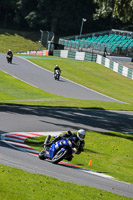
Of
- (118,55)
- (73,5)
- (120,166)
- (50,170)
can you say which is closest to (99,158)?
(120,166)

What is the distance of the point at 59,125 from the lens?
2116 cm

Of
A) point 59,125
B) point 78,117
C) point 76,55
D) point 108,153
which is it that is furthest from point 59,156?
point 76,55

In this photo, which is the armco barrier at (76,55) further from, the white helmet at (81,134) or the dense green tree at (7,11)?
the white helmet at (81,134)

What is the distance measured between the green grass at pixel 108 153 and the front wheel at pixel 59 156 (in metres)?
1.44

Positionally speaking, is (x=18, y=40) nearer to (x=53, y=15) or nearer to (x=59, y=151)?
(x=53, y=15)

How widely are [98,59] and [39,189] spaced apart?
49.7m

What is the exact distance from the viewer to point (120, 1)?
28984 millimetres

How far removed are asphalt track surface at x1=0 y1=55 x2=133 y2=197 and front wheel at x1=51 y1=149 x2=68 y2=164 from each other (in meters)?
0.24

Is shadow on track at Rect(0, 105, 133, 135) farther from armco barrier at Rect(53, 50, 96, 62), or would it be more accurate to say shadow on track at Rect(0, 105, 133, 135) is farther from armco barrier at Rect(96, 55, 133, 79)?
armco barrier at Rect(53, 50, 96, 62)

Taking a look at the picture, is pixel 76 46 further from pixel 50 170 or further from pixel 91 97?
pixel 50 170

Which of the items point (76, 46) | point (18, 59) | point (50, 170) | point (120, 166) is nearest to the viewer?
point (50, 170)

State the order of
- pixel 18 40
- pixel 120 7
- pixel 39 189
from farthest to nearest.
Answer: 1. pixel 18 40
2. pixel 120 7
3. pixel 39 189

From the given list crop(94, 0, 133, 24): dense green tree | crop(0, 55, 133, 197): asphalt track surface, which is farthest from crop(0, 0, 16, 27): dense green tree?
crop(0, 55, 133, 197): asphalt track surface

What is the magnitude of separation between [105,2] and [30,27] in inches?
2637
